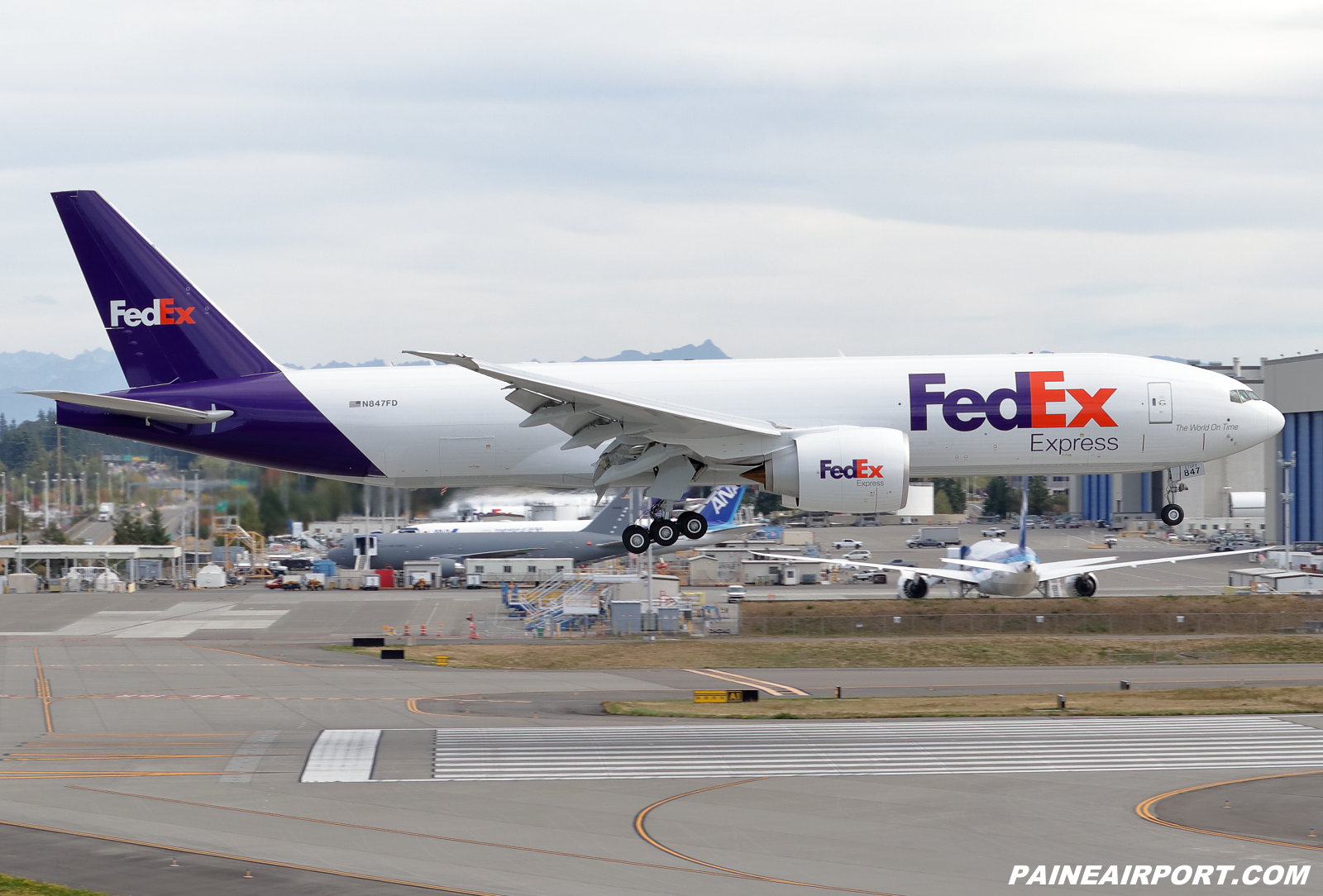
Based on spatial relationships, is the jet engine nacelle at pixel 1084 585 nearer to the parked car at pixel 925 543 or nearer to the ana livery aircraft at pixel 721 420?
the ana livery aircraft at pixel 721 420

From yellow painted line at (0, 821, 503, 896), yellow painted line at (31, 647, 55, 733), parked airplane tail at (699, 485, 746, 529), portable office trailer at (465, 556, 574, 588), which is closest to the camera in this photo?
yellow painted line at (0, 821, 503, 896)

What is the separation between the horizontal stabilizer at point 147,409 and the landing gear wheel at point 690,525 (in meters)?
14.3

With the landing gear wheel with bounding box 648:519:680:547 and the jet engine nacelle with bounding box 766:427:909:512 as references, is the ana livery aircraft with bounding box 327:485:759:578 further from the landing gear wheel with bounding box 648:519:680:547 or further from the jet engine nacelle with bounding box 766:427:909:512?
the jet engine nacelle with bounding box 766:427:909:512

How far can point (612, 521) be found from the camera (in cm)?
9406

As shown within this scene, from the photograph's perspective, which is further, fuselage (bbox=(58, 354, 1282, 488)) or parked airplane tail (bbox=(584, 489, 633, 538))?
parked airplane tail (bbox=(584, 489, 633, 538))

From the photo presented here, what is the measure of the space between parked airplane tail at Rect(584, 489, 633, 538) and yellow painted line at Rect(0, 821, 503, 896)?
6772cm

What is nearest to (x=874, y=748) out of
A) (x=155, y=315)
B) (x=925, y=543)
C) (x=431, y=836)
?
(x=431, y=836)

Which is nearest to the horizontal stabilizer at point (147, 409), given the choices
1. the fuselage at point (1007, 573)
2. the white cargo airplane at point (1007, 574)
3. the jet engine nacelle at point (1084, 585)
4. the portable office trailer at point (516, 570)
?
the white cargo airplane at point (1007, 574)

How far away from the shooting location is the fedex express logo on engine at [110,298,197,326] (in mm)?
42250

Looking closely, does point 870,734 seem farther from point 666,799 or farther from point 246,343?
point 246,343

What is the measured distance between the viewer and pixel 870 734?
3716 cm

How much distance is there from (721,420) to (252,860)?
59.4ft

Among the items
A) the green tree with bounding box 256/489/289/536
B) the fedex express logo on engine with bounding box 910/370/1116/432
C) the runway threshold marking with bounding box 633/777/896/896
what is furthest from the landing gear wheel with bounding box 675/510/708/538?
the green tree with bounding box 256/489/289/536

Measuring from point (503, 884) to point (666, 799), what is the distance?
731 centimetres
